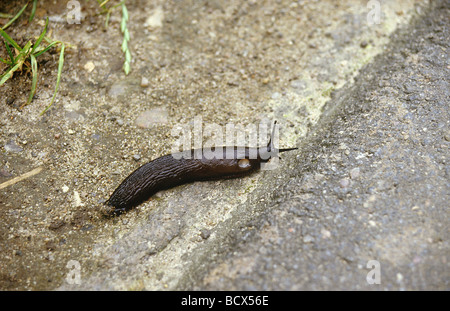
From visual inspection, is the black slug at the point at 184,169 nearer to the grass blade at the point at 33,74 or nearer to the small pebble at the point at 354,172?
the small pebble at the point at 354,172

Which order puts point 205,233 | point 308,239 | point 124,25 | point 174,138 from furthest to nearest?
point 124,25, point 174,138, point 205,233, point 308,239

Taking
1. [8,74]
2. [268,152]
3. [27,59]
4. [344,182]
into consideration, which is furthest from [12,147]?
[344,182]

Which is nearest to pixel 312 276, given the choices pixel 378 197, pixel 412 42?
pixel 378 197

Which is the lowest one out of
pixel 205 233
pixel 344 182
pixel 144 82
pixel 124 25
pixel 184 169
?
pixel 205 233

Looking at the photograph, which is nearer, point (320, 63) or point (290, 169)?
point (290, 169)

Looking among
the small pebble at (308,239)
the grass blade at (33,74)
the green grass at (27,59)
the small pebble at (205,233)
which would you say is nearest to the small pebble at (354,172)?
the small pebble at (308,239)

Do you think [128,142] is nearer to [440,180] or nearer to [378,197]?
[378,197]

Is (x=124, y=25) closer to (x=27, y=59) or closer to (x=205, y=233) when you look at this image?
(x=27, y=59)
